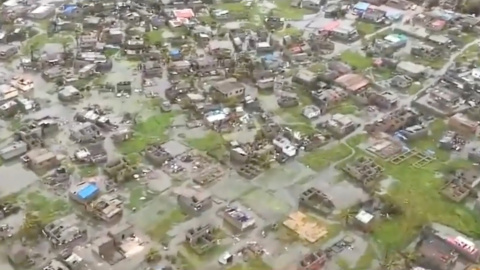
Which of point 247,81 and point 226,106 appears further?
point 247,81

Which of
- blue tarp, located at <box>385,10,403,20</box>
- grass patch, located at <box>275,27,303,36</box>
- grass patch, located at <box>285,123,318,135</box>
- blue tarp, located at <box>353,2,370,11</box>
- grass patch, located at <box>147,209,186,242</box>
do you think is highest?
blue tarp, located at <box>353,2,370,11</box>

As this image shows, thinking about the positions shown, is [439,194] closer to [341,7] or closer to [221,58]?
[221,58]

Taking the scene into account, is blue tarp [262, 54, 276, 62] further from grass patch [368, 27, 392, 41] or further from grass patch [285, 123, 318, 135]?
grass patch [368, 27, 392, 41]

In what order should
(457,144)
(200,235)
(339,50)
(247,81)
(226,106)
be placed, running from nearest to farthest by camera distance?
(200,235), (457,144), (226,106), (247,81), (339,50)

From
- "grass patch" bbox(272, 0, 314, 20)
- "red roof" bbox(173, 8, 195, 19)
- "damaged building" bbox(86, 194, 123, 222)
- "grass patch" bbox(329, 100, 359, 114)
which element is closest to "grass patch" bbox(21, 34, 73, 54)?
"red roof" bbox(173, 8, 195, 19)

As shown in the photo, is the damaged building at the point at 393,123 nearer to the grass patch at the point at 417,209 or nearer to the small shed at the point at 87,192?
the grass patch at the point at 417,209

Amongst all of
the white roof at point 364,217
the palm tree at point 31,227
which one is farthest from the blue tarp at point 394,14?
the palm tree at point 31,227

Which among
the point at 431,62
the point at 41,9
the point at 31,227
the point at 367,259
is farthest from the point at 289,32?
the point at 31,227

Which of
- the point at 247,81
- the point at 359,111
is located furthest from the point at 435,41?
the point at 247,81

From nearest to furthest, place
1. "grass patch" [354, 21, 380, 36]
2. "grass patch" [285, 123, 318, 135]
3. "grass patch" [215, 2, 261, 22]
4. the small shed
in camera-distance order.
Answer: the small shed
"grass patch" [285, 123, 318, 135]
"grass patch" [354, 21, 380, 36]
"grass patch" [215, 2, 261, 22]
